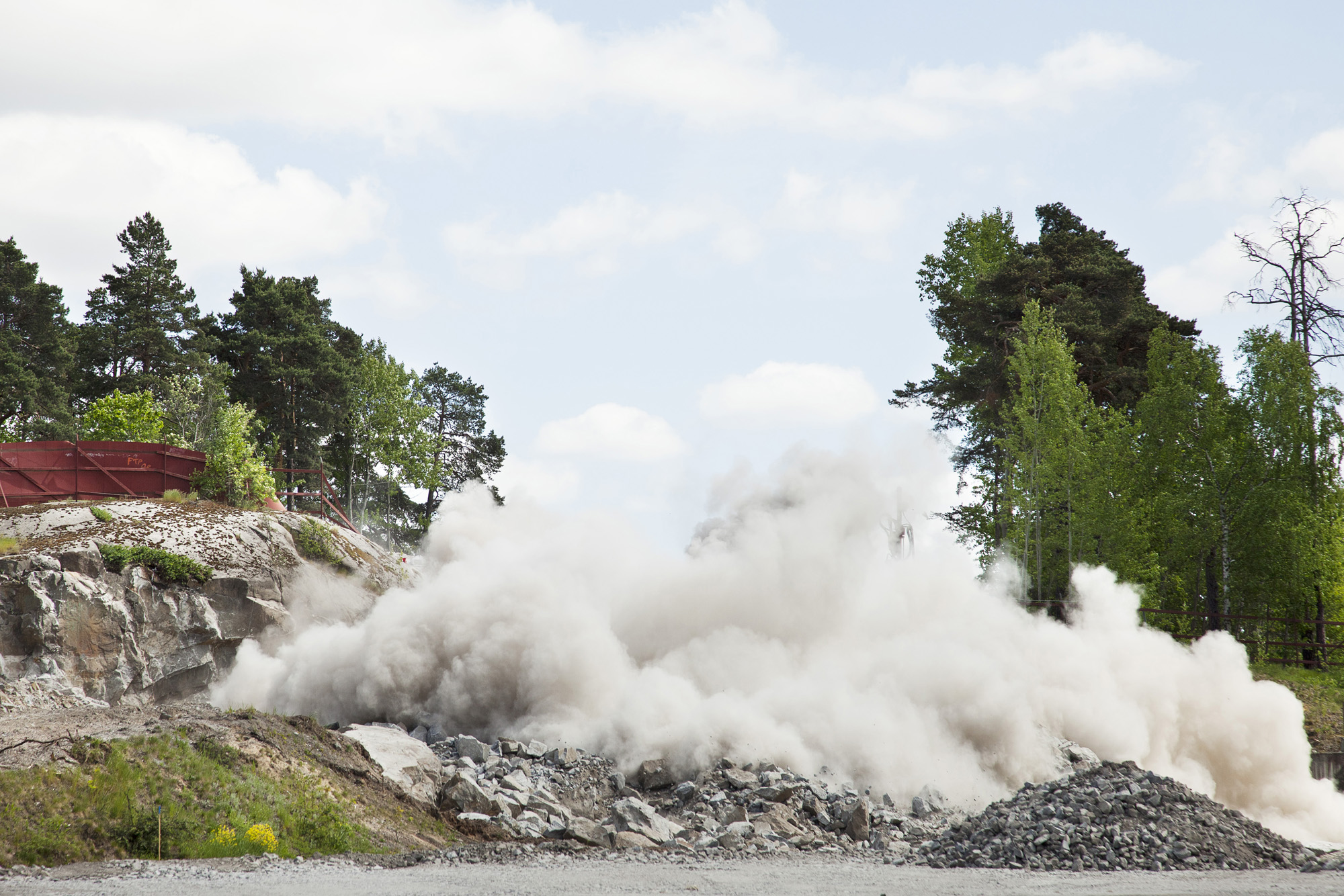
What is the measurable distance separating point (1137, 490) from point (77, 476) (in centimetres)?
3123

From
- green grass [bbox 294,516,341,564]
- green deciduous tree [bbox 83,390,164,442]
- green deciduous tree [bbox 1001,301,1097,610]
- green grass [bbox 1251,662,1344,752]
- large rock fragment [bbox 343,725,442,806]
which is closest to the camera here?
large rock fragment [bbox 343,725,442,806]

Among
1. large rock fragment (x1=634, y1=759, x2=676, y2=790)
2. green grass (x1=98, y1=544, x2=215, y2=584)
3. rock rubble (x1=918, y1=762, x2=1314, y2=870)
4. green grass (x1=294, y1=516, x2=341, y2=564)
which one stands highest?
green grass (x1=294, y1=516, x2=341, y2=564)

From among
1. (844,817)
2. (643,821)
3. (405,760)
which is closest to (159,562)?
(405,760)

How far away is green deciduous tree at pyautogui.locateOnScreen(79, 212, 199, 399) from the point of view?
45281mm

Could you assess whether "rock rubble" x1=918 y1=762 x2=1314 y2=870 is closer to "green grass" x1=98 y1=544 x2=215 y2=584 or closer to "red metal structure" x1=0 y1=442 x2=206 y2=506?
"green grass" x1=98 y1=544 x2=215 y2=584

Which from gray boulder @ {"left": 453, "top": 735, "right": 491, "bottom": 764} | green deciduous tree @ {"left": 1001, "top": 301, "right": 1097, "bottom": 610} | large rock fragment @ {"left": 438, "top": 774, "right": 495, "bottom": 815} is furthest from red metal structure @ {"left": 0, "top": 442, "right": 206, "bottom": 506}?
green deciduous tree @ {"left": 1001, "top": 301, "right": 1097, "bottom": 610}

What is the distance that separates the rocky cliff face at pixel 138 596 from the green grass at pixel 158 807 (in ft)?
32.5

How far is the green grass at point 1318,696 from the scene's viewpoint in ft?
82.0

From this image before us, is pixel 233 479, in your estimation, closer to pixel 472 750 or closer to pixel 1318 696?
pixel 472 750

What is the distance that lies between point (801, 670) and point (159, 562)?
15468mm

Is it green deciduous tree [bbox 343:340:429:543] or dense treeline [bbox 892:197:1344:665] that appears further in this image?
green deciduous tree [bbox 343:340:429:543]

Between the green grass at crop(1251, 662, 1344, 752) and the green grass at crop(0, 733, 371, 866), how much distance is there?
2251cm

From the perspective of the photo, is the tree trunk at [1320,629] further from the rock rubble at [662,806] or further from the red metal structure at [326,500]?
the red metal structure at [326,500]

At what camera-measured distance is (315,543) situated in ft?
95.0
